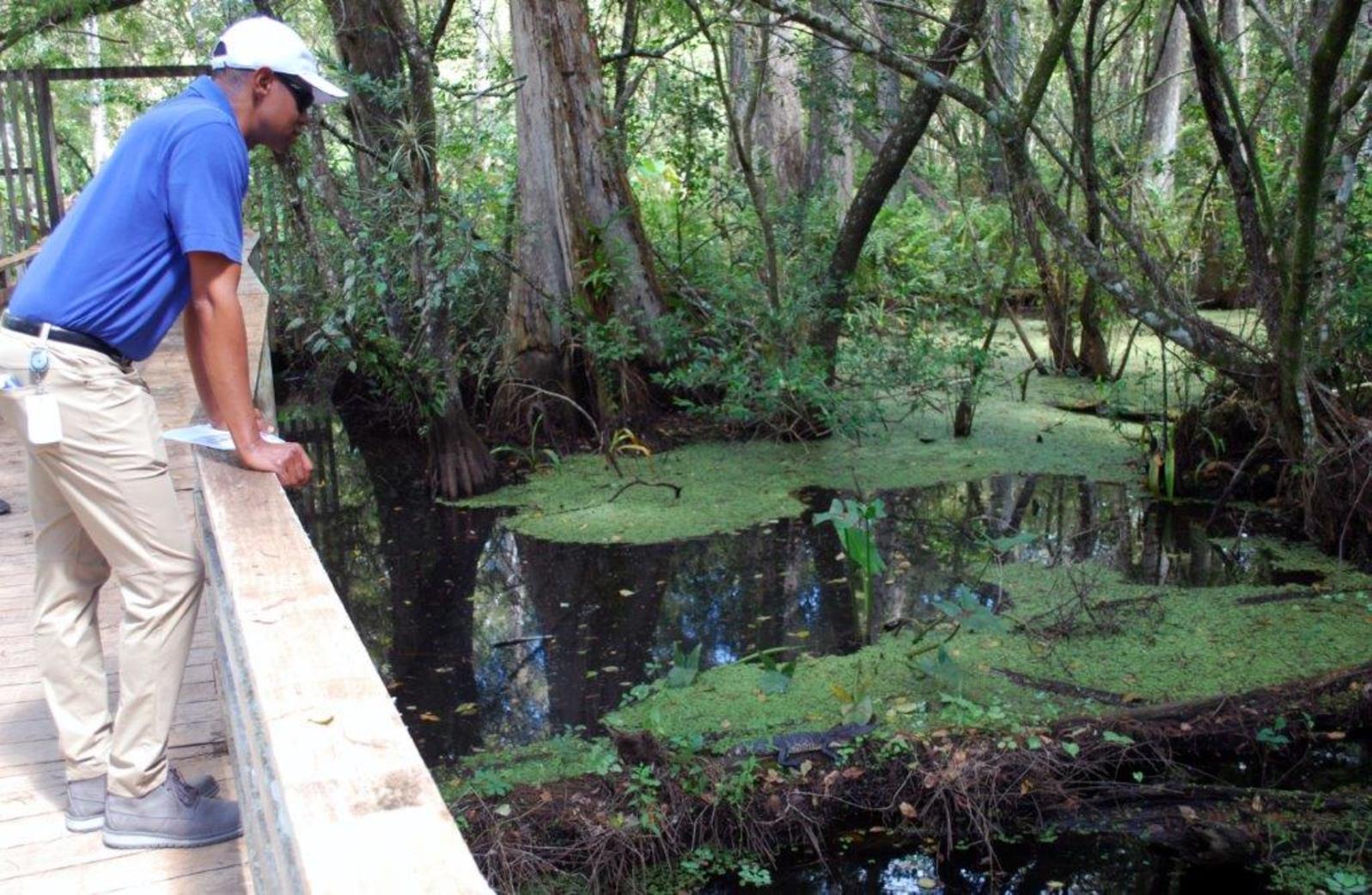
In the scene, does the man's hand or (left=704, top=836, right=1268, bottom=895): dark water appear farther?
(left=704, top=836, right=1268, bottom=895): dark water

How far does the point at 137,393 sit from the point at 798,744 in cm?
237

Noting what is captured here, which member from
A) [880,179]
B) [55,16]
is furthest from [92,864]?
[55,16]

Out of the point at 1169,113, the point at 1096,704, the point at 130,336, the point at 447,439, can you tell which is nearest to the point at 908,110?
the point at 447,439

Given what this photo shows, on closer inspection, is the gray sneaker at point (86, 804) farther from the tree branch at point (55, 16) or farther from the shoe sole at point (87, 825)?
the tree branch at point (55, 16)

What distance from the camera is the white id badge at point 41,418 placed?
87.0 inches

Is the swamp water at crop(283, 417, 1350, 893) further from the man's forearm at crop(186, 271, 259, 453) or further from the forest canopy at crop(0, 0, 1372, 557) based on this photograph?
the man's forearm at crop(186, 271, 259, 453)

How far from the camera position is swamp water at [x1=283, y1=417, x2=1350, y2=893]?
3.80 meters

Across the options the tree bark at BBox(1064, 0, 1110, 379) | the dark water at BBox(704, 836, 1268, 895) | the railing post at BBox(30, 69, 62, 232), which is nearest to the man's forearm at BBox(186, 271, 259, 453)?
the dark water at BBox(704, 836, 1268, 895)

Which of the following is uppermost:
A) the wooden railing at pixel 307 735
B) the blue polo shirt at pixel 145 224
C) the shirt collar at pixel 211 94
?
the shirt collar at pixel 211 94

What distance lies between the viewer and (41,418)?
2.21m

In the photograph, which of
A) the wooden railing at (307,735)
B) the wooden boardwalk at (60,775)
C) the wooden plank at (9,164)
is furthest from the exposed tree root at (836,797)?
the wooden plank at (9,164)

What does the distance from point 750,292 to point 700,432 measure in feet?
3.04

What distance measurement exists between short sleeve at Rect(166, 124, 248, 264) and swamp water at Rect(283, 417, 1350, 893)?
91.9 inches

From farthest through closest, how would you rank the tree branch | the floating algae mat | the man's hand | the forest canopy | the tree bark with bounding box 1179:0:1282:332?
the tree branch → the tree bark with bounding box 1179:0:1282:332 → the forest canopy → the floating algae mat → the man's hand
